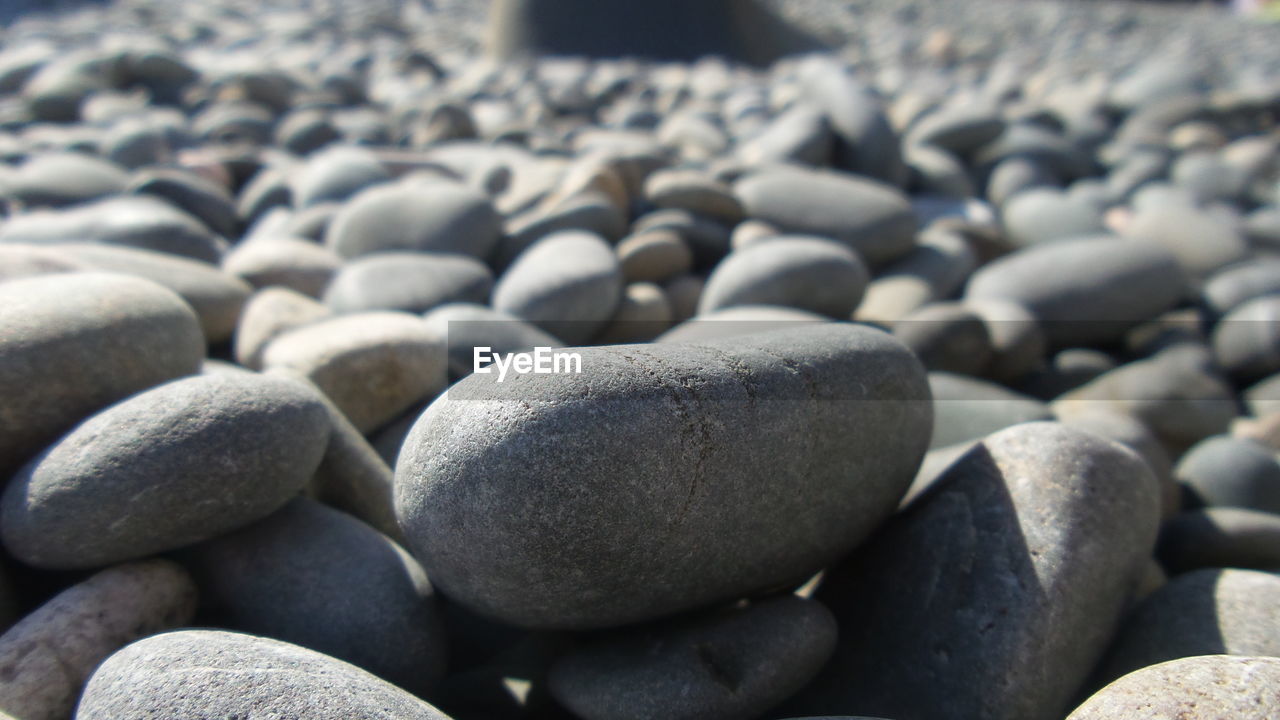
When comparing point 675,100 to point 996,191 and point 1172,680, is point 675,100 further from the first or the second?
point 1172,680

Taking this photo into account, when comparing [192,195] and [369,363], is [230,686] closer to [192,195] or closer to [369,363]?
[369,363]

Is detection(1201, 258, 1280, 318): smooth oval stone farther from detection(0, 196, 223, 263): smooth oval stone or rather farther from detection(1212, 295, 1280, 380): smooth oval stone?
detection(0, 196, 223, 263): smooth oval stone

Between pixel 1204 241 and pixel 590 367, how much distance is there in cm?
326

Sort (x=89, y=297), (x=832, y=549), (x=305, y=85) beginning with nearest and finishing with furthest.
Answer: (x=832, y=549) → (x=89, y=297) → (x=305, y=85)

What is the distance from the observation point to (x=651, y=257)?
112 inches

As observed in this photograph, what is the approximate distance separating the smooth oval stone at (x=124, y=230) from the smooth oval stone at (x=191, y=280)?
33 centimetres

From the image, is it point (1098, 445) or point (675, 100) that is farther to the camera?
point (675, 100)

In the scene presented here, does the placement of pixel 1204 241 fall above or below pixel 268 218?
below

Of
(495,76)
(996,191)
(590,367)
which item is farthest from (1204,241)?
(495,76)

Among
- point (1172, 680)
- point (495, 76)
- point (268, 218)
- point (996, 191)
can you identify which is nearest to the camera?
point (1172, 680)

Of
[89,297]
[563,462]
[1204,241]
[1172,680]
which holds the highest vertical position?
[89,297]

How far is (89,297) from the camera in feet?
5.53

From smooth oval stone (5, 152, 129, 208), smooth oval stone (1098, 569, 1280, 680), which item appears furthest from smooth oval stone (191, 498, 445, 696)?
smooth oval stone (5, 152, 129, 208)

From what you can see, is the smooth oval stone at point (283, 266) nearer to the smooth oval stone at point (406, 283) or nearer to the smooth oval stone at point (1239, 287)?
the smooth oval stone at point (406, 283)
